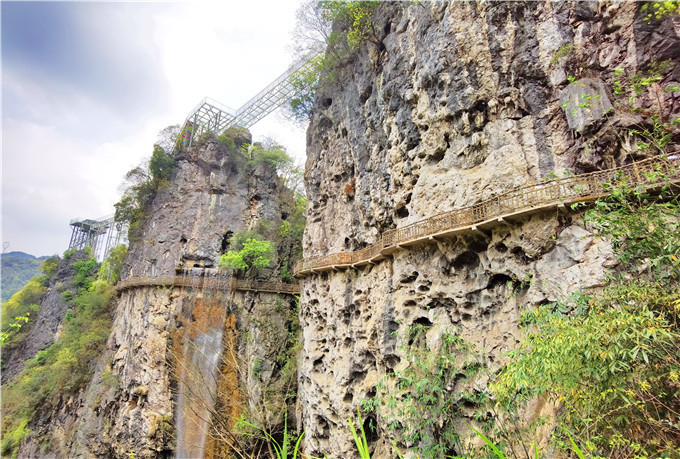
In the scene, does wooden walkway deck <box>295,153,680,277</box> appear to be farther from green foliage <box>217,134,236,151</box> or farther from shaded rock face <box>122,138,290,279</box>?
green foliage <box>217,134,236,151</box>

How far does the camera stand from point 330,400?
42.8 feet

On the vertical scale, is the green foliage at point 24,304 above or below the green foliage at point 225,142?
below

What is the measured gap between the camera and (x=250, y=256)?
73.5 ft

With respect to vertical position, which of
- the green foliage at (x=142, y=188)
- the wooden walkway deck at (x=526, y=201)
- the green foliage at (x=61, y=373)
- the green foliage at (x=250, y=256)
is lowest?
the green foliage at (x=61, y=373)

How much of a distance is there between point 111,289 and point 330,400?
66.7 feet

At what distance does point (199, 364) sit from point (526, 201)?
18.3 meters

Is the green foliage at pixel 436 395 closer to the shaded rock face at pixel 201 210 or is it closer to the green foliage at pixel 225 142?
the shaded rock face at pixel 201 210

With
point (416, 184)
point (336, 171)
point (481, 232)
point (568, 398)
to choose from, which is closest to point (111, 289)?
point (336, 171)

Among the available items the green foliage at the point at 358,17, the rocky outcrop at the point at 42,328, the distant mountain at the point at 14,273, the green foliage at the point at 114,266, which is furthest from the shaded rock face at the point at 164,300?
the distant mountain at the point at 14,273

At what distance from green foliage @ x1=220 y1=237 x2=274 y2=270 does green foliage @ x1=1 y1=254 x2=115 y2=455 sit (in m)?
10.4

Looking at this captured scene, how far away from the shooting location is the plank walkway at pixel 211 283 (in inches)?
820

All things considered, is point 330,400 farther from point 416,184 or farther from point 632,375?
point 632,375

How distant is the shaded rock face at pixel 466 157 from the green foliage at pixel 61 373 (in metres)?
16.9

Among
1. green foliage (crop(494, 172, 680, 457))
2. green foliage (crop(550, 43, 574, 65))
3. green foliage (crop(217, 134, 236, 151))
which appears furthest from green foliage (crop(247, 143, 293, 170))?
green foliage (crop(494, 172, 680, 457))
